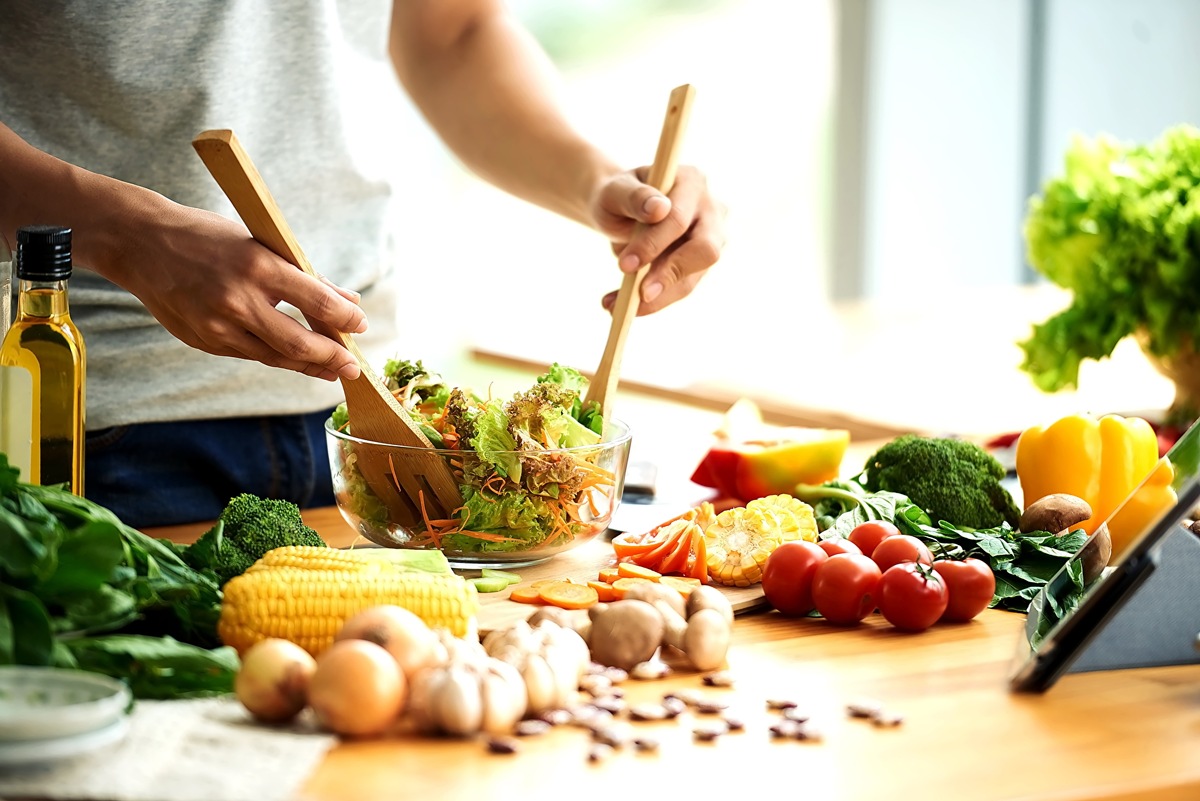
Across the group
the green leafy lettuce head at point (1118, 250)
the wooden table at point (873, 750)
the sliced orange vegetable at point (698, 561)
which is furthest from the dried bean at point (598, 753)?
the green leafy lettuce head at point (1118, 250)

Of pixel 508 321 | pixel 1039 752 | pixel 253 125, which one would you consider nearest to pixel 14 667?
pixel 1039 752

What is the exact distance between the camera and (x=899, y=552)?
130 centimetres

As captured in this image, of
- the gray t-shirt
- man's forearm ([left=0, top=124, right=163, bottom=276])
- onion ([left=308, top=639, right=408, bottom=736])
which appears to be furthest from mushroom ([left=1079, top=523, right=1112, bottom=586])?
the gray t-shirt

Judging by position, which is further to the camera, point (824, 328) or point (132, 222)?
point (824, 328)

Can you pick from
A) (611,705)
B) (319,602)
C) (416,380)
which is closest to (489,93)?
(416,380)

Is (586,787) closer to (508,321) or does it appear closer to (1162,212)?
(1162,212)

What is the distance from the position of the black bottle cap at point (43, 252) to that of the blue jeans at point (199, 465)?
0.63 m

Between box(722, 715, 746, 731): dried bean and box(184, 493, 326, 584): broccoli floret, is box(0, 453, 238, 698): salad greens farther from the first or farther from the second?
box(722, 715, 746, 731): dried bean

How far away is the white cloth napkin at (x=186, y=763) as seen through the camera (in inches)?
31.9

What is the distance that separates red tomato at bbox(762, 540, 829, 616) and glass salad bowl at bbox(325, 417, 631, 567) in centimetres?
22

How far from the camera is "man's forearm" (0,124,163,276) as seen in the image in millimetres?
1297

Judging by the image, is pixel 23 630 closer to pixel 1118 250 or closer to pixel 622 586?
pixel 622 586

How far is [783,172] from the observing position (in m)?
6.20

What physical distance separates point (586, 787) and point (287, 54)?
1261 mm
